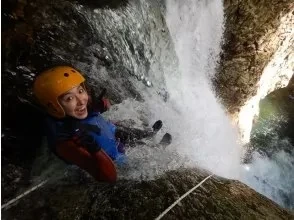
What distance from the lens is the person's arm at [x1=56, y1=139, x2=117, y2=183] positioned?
2.66 m

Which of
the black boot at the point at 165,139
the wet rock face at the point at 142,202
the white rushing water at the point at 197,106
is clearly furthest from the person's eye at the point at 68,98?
the black boot at the point at 165,139

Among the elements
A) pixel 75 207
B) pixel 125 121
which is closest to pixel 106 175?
pixel 75 207

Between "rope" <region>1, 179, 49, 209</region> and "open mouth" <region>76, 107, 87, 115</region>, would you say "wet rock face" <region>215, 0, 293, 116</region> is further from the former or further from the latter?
"rope" <region>1, 179, 49, 209</region>

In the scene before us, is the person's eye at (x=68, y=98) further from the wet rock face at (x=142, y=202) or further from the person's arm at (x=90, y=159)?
the wet rock face at (x=142, y=202)

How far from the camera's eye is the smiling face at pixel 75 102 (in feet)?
8.83

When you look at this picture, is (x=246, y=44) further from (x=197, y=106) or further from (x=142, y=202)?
(x=142, y=202)

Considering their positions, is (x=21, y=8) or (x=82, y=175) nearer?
(x=82, y=175)

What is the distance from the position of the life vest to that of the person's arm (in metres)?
0.08

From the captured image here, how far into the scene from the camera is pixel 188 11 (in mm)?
7215

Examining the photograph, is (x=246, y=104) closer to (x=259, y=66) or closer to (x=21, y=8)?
(x=259, y=66)

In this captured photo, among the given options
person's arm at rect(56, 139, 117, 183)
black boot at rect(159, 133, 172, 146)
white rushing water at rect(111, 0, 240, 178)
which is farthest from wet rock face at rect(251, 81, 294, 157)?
person's arm at rect(56, 139, 117, 183)

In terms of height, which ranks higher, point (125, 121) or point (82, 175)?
point (125, 121)

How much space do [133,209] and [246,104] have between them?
716 centimetres

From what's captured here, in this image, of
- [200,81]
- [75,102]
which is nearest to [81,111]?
[75,102]
